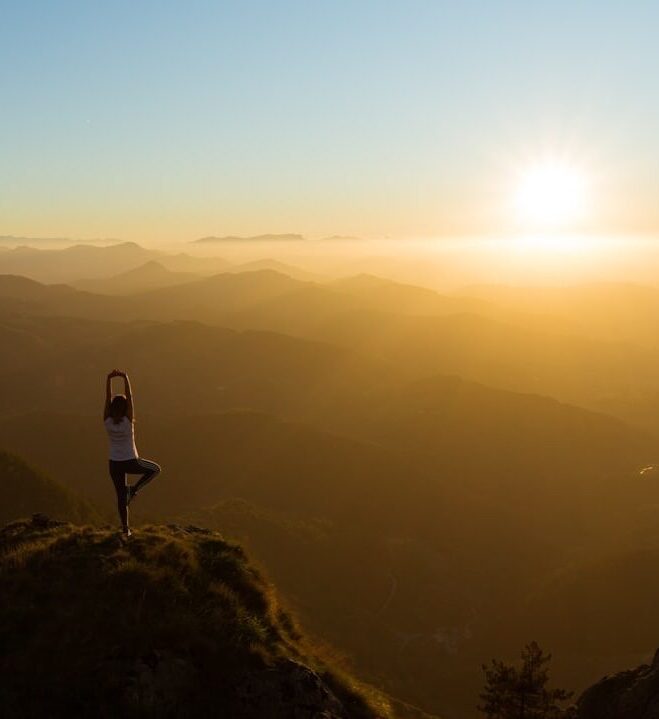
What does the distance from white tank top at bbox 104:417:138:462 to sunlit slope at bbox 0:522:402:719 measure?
7.30 ft

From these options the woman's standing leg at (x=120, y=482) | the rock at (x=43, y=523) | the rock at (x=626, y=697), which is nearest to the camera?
the woman's standing leg at (x=120, y=482)

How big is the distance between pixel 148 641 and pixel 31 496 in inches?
2793

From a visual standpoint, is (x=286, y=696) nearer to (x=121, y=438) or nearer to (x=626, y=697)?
(x=121, y=438)

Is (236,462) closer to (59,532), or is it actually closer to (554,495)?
(554,495)

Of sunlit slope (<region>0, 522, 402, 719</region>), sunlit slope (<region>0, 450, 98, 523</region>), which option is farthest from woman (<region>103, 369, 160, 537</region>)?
sunlit slope (<region>0, 450, 98, 523</region>)

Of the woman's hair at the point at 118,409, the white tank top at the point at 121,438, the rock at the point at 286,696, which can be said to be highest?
the woman's hair at the point at 118,409

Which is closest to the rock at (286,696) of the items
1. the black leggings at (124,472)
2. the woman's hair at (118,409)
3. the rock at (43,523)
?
the black leggings at (124,472)

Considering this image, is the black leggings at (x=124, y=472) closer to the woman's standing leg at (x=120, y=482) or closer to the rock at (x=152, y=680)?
the woman's standing leg at (x=120, y=482)

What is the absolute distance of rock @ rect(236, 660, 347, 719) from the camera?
10.2 metres

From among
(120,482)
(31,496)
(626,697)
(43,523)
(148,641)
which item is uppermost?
(120,482)

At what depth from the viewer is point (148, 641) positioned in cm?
1041

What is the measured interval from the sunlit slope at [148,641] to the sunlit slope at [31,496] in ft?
200

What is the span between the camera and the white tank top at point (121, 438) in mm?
13047


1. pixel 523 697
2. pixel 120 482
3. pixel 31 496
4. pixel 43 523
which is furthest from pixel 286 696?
pixel 31 496
